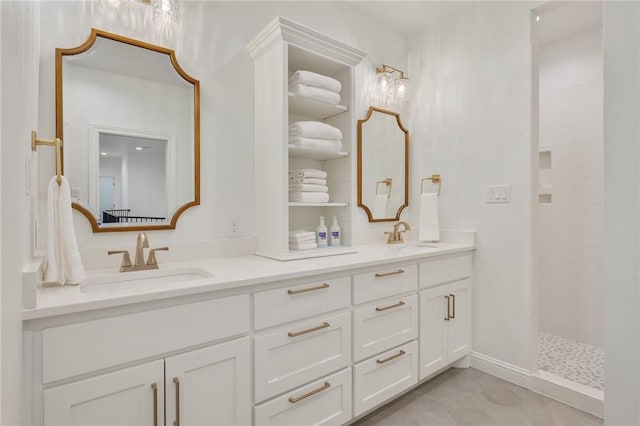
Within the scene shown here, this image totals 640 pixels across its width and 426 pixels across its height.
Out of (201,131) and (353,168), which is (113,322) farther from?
(353,168)

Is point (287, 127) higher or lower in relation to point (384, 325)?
higher

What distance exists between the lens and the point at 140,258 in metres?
1.52

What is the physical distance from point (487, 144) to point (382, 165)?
2.46 ft

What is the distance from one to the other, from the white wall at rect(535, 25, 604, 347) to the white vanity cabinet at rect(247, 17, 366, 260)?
1.74 metres

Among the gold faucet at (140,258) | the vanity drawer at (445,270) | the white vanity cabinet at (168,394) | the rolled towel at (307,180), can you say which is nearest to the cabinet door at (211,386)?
the white vanity cabinet at (168,394)

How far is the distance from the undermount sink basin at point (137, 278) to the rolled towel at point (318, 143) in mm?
854

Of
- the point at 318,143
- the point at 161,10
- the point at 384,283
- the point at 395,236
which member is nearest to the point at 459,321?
the point at 395,236

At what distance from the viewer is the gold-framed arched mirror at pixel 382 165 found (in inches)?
100

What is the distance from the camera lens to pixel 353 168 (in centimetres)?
204

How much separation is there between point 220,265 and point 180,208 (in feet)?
1.23

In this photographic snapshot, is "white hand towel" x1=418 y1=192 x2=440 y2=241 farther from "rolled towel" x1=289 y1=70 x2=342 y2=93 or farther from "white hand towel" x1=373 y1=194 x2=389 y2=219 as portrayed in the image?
"rolled towel" x1=289 y1=70 x2=342 y2=93

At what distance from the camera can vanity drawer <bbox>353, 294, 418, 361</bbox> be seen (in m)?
1.66

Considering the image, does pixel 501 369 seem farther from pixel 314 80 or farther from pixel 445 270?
pixel 314 80

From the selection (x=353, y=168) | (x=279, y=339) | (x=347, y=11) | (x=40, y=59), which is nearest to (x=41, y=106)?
(x=40, y=59)
